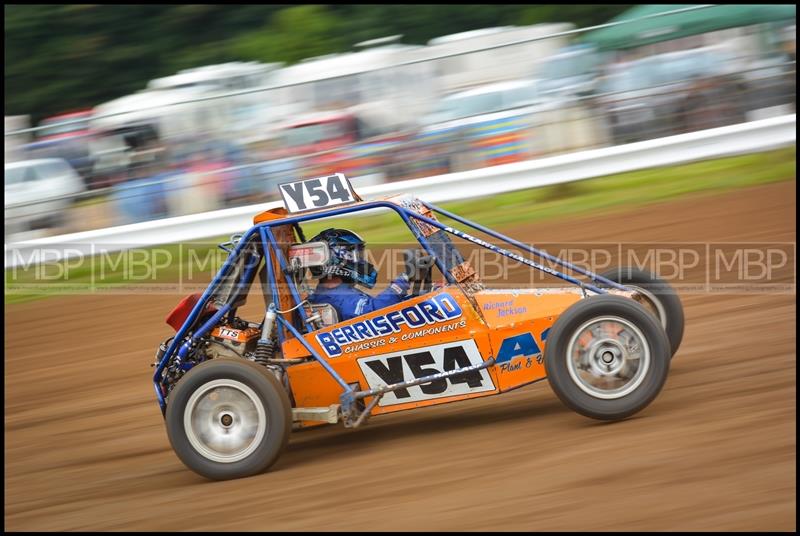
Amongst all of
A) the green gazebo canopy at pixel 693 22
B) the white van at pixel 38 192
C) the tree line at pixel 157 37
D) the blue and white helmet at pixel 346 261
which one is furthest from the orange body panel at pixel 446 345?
the tree line at pixel 157 37

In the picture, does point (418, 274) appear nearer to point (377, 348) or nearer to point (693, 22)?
point (377, 348)

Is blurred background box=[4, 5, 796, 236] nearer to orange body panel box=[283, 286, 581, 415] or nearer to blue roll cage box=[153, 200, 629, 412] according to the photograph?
blue roll cage box=[153, 200, 629, 412]

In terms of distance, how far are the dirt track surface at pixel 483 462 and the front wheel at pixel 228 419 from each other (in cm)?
14

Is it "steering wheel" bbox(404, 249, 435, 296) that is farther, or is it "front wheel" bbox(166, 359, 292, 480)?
"steering wheel" bbox(404, 249, 435, 296)

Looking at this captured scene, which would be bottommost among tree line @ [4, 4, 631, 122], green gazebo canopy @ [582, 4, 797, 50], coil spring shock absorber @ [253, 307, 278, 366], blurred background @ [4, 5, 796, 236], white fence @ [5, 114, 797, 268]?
coil spring shock absorber @ [253, 307, 278, 366]

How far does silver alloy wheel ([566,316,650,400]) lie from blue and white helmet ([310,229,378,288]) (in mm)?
1277

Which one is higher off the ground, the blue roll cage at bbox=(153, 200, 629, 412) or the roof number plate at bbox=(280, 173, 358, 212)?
the roof number plate at bbox=(280, 173, 358, 212)

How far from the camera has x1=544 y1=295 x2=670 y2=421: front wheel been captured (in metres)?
4.80

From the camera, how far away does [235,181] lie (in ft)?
34.8

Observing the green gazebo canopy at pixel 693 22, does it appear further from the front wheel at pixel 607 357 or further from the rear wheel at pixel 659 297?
the front wheel at pixel 607 357

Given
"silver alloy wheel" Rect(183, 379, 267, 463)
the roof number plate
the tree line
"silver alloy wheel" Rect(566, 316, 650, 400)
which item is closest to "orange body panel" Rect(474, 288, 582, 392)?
"silver alloy wheel" Rect(566, 316, 650, 400)

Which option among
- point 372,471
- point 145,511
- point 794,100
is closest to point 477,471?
point 372,471

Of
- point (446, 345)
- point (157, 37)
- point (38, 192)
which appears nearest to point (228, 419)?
point (446, 345)

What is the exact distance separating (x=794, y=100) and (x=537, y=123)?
8.84 ft
